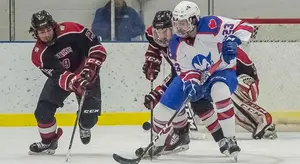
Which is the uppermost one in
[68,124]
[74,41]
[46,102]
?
[74,41]

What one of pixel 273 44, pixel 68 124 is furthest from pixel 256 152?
pixel 68 124

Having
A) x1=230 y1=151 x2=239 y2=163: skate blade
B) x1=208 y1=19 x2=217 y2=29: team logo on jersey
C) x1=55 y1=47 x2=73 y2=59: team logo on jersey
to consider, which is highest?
x1=208 y1=19 x2=217 y2=29: team logo on jersey

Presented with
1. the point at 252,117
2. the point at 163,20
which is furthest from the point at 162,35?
the point at 252,117

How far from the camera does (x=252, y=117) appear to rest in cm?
559

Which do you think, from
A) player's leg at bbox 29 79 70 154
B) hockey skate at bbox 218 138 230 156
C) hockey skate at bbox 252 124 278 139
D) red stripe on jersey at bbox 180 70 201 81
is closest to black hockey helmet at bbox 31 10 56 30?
player's leg at bbox 29 79 70 154

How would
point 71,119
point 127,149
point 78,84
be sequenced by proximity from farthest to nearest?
point 71,119
point 127,149
point 78,84

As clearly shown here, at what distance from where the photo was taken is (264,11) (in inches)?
277

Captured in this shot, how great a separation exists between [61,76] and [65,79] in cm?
5

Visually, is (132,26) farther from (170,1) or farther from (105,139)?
(105,139)

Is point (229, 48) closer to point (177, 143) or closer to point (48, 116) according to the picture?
point (177, 143)

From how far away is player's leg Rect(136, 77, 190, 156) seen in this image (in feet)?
13.4

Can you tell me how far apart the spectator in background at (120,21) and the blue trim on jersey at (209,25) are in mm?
2745

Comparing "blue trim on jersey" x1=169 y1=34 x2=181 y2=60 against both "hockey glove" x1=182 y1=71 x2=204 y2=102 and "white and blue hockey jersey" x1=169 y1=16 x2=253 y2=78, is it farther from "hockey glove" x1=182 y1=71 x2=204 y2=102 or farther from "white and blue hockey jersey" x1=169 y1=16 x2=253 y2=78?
"hockey glove" x1=182 y1=71 x2=204 y2=102

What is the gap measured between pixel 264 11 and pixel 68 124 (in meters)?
2.01
